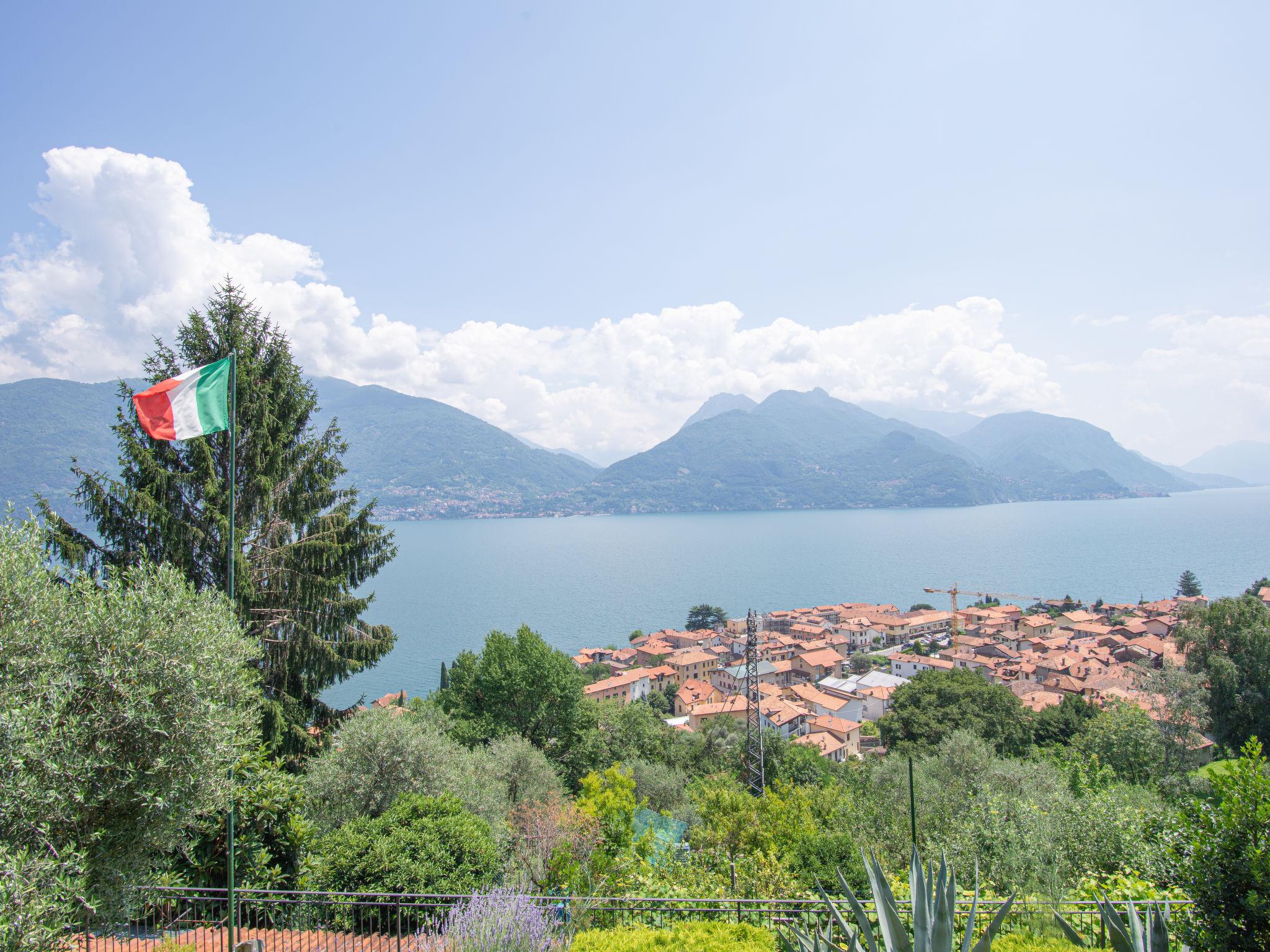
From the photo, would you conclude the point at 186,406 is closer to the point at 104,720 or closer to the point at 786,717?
the point at 104,720

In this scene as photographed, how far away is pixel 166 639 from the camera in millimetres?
5059

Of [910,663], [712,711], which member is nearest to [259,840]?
[712,711]

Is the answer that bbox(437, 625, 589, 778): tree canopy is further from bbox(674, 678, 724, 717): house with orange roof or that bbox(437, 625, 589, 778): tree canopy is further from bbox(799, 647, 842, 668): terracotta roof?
bbox(799, 647, 842, 668): terracotta roof

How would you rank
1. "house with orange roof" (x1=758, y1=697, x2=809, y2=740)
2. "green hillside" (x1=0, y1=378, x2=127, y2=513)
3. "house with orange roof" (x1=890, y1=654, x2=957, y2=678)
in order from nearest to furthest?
"house with orange roof" (x1=758, y1=697, x2=809, y2=740)
"house with orange roof" (x1=890, y1=654, x2=957, y2=678)
"green hillside" (x1=0, y1=378, x2=127, y2=513)

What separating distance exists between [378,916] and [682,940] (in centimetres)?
348

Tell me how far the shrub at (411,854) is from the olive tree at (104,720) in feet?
7.89

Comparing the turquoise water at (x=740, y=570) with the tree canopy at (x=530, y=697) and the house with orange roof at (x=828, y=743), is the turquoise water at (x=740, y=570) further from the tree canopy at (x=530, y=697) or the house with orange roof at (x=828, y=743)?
the tree canopy at (x=530, y=697)

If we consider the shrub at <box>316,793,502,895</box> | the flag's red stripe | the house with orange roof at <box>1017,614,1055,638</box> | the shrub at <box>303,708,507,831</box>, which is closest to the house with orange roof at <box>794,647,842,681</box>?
the house with orange roof at <box>1017,614,1055,638</box>

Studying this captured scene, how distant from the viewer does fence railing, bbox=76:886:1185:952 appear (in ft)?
19.9

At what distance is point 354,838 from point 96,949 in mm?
2367

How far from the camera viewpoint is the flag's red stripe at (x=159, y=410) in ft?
20.7

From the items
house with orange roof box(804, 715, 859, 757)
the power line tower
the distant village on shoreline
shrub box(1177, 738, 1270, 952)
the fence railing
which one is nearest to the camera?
shrub box(1177, 738, 1270, 952)

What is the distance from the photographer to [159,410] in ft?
20.9

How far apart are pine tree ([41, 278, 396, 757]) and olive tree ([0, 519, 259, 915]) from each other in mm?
4096
